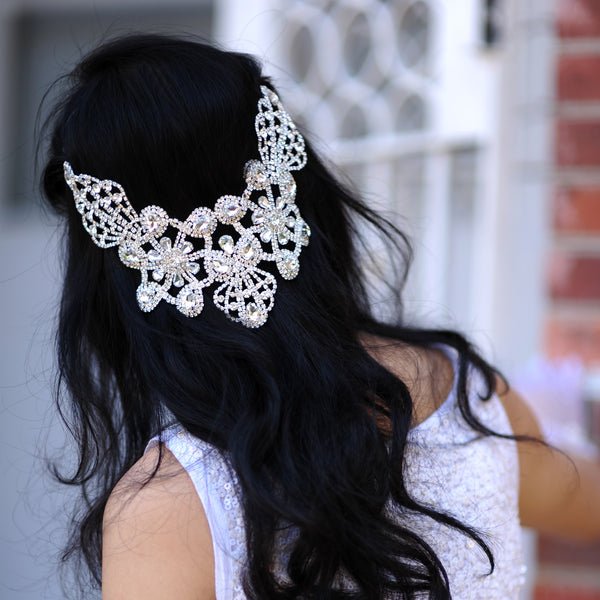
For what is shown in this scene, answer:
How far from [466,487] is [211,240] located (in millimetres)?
454

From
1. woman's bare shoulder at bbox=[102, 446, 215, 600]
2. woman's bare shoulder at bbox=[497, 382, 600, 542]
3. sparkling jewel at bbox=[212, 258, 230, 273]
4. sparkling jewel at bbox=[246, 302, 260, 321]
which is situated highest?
sparkling jewel at bbox=[212, 258, 230, 273]

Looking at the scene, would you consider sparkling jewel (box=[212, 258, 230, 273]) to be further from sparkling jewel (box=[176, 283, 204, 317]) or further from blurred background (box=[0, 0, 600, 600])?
blurred background (box=[0, 0, 600, 600])

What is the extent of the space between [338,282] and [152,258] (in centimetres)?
24

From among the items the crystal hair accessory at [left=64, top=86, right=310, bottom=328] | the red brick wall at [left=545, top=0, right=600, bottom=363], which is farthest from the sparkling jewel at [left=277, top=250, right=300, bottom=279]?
the red brick wall at [left=545, top=0, right=600, bottom=363]

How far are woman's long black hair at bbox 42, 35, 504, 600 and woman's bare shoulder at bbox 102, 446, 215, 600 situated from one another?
2.3 inches

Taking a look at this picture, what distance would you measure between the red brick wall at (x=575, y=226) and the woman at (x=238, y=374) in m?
0.87

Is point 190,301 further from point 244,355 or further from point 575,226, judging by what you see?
point 575,226

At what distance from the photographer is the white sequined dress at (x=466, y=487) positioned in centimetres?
102

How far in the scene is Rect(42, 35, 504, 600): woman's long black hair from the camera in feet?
3.01

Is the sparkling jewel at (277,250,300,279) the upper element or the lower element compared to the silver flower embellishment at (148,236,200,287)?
Answer: lower

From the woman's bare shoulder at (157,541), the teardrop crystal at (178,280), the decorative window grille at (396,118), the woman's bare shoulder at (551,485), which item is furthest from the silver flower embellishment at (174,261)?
the decorative window grille at (396,118)

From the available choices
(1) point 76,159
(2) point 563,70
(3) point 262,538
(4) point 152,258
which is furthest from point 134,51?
(2) point 563,70

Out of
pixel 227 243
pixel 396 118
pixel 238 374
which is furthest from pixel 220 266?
pixel 396 118

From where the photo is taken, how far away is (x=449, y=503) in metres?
1.04
